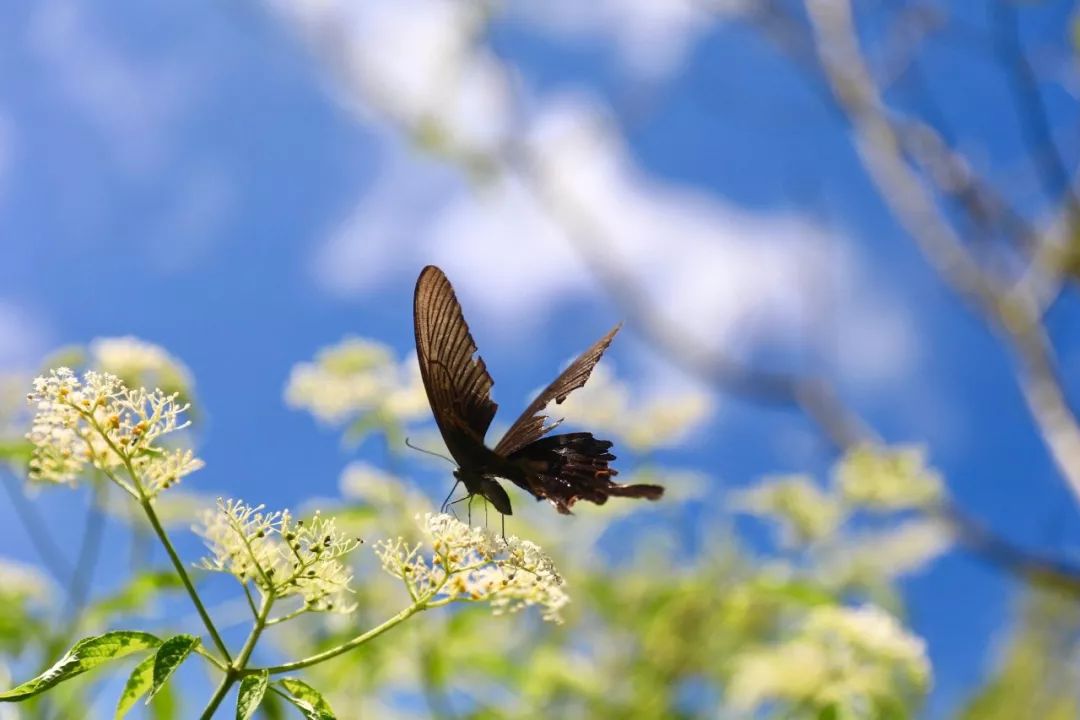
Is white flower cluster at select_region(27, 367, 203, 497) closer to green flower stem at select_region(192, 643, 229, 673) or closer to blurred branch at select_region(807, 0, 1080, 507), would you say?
green flower stem at select_region(192, 643, 229, 673)

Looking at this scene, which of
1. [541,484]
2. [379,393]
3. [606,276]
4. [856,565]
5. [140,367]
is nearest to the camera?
[541,484]

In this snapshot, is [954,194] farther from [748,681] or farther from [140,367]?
[140,367]

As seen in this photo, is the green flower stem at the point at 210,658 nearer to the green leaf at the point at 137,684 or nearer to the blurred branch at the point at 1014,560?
the green leaf at the point at 137,684

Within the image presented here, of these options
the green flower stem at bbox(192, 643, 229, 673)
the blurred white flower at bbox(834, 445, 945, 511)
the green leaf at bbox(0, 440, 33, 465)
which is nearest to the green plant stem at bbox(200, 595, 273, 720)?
the green flower stem at bbox(192, 643, 229, 673)

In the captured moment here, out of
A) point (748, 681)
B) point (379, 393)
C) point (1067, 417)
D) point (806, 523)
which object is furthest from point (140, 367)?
point (1067, 417)

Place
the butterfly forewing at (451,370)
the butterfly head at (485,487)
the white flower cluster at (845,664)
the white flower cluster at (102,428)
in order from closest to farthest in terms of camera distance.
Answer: the white flower cluster at (102,428) → the butterfly forewing at (451,370) → the butterfly head at (485,487) → the white flower cluster at (845,664)

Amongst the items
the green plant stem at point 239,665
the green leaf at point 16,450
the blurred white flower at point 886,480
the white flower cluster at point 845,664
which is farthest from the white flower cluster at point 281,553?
the blurred white flower at point 886,480
